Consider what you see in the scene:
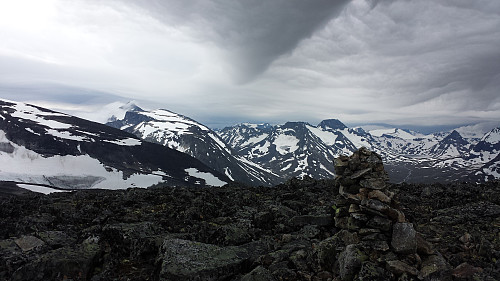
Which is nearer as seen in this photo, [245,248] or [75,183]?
[245,248]

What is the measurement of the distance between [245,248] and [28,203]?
68.2 feet

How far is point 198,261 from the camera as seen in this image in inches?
428

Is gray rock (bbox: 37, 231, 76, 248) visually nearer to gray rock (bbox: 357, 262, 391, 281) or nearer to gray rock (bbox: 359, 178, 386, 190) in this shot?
gray rock (bbox: 357, 262, 391, 281)

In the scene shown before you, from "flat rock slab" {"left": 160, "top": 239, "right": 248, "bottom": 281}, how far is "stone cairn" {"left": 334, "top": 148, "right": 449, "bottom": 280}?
168 inches

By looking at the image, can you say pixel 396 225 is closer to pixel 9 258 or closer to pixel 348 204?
pixel 348 204

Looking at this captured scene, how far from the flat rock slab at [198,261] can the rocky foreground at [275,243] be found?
40mm

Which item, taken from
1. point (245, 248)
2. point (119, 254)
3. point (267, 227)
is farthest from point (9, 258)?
point (267, 227)

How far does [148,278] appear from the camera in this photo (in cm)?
1071

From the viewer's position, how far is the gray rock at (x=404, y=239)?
9594 mm

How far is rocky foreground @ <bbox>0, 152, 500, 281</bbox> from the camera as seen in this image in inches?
386

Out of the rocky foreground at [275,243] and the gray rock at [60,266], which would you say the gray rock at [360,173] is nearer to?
the rocky foreground at [275,243]

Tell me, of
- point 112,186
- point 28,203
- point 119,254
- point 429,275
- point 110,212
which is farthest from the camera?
point 112,186

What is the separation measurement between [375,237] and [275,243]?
481 cm

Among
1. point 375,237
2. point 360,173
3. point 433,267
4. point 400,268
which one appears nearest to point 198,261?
point 375,237
